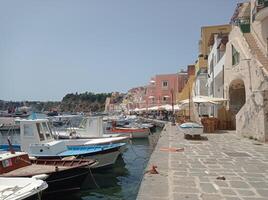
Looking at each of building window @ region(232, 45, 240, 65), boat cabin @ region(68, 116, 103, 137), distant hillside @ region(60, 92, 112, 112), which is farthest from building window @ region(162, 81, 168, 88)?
distant hillside @ region(60, 92, 112, 112)

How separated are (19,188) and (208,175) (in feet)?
16.9

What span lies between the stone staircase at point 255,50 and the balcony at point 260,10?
155 cm

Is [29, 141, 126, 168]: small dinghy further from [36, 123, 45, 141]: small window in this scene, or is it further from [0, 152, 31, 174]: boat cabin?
[0, 152, 31, 174]: boat cabin

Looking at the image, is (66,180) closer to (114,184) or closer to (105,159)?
→ (114,184)

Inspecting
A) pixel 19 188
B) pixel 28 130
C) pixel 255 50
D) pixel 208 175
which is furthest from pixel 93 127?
pixel 19 188

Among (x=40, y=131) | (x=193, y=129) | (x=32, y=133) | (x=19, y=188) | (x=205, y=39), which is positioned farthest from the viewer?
(x=205, y=39)

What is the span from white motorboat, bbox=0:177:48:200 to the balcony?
59.6ft

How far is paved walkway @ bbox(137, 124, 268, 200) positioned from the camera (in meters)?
7.79

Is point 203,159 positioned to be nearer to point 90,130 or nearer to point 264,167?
point 264,167

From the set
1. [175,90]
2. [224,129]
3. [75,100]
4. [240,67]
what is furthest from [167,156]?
[75,100]

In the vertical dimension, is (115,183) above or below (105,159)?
below

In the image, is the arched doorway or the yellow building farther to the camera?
the yellow building

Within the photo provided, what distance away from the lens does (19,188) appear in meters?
7.82

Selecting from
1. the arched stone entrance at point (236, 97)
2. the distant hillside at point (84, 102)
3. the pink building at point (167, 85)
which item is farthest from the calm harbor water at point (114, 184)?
the distant hillside at point (84, 102)
